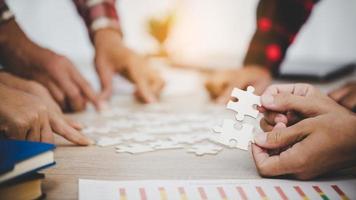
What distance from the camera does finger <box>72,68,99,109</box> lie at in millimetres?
1766

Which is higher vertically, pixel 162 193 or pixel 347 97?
pixel 347 97

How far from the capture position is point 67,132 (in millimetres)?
1222

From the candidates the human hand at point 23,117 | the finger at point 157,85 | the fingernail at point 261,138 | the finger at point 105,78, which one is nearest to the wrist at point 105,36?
the finger at point 105,78

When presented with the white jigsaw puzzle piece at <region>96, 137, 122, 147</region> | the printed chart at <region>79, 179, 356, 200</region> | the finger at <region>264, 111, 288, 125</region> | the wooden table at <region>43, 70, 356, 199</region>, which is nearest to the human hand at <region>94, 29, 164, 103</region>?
the white jigsaw puzzle piece at <region>96, 137, 122, 147</region>

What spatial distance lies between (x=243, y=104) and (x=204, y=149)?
0.23 metres

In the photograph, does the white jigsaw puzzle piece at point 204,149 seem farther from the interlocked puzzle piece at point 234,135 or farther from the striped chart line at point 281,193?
the striped chart line at point 281,193

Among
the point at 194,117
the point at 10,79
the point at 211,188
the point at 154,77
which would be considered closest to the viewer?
the point at 211,188

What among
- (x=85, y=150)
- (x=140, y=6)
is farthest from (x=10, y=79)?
(x=140, y=6)

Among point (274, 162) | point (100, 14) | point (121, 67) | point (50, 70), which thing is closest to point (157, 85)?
point (121, 67)

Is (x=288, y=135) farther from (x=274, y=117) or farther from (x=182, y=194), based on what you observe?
(x=182, y=194)

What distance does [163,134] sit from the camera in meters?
1.38

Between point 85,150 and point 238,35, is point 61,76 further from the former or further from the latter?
point 238,35

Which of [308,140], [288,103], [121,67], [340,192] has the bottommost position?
[340,192]

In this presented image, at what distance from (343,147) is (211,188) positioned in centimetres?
29
